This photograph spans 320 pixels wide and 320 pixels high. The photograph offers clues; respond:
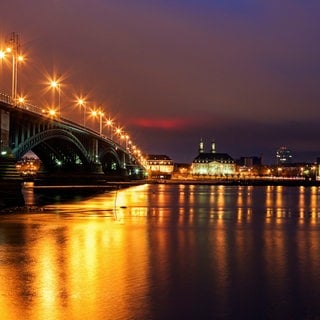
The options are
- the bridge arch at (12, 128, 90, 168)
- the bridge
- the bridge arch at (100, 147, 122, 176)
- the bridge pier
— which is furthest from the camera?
the bridge arch at (100, 147, 122, 176)

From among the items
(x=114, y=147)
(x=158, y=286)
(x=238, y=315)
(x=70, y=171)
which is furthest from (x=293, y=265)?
(x=114, y=147)

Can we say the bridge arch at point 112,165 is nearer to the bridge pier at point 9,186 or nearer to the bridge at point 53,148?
the bridge at point 53,148

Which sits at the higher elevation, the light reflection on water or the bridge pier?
the bridge pier

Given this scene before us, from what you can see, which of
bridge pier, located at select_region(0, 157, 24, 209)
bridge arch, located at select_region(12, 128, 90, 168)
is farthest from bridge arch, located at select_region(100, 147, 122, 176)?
bridge pier, located at select_region(0, 157, 24, 209)

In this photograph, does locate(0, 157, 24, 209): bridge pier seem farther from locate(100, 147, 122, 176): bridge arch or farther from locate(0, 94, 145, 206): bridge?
locate(100, 147, 122, 176): bridge arch

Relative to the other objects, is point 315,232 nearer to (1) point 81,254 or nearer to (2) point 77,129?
(1) point 81,254

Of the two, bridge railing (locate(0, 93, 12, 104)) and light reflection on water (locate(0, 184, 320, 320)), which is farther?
bridge railing (locate(0, 93, 12, 104))

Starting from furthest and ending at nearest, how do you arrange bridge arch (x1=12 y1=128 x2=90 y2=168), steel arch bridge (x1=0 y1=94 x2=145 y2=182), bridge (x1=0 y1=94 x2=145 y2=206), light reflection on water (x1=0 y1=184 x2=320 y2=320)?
1. bridge arch (x1=12 y1=128 x2=90 y2=168)
2. steel arch bridge (x1=0 y1=94 x2=145 y2=182)
3. bridge (x1=0 y1=94 x2=145 y2=206)
4. light reflection on water (x1=0 y1=184 x2=320 y2=320)

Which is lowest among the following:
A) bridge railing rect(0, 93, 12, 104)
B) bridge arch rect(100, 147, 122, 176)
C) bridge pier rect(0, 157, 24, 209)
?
bridge pier rect(0, 157, 24, 209)

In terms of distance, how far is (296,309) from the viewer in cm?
1516

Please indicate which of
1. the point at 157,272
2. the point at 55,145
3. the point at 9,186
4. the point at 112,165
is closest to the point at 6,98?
the point at 9,186

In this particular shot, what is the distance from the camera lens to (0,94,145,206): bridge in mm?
61594

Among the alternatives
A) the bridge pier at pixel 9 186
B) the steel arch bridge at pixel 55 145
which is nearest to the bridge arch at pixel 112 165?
the steel arch bridge at pixel 55 145

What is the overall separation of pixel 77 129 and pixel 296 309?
87893mm
